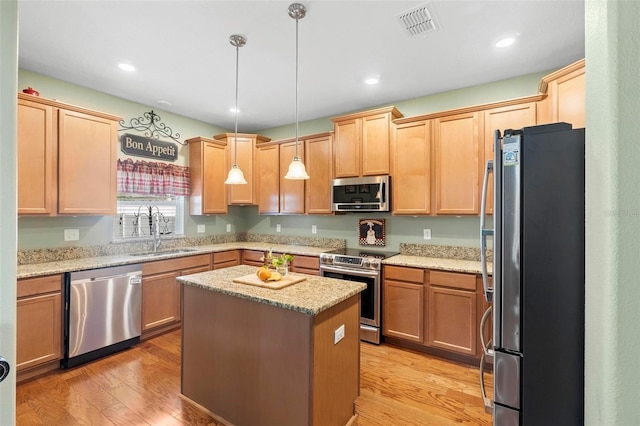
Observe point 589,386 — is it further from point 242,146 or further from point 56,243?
point 242,146

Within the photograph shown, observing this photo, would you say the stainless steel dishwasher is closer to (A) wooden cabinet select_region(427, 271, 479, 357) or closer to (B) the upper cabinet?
(B) the upper cabinet

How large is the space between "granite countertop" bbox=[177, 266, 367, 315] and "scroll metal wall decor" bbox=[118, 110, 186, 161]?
2486 millimetres

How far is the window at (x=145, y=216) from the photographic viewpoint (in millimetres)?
3732

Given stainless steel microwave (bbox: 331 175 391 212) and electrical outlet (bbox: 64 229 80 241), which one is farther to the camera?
stainless steel microwave (bbox: 331 175 391 212)

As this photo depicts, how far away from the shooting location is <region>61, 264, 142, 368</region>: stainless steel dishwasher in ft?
8.91

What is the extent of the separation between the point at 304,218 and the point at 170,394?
289 cm

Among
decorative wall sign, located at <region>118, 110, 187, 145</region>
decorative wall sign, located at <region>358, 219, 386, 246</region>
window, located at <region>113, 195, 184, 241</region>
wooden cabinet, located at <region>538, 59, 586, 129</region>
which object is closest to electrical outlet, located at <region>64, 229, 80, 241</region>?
window, located at <region>113, 195, 184, 241</region>

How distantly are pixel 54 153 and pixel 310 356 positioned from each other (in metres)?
3.08

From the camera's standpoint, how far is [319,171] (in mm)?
4160

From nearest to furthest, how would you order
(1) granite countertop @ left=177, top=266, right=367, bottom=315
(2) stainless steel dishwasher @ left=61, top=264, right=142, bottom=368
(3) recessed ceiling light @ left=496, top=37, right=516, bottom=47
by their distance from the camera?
(1) granite countertop @ left=177, top=266, right=367, bottom=315 < (3) recessed ceiling light @ left=496, top=37, right=516, bottom=47 < (2) stainless steel dishwasher @ left=61, top=264, right=142, bottom=368

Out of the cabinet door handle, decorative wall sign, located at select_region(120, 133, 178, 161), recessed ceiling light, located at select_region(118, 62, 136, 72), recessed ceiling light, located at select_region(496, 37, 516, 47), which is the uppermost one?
recessed ceiling light, located at select_region(496, 37, 516, 47)

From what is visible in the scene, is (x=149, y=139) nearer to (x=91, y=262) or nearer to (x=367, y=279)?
(x=91, y=262)

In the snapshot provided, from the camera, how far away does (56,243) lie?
3.13 meters

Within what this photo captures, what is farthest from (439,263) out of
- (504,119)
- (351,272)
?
(504,119)
